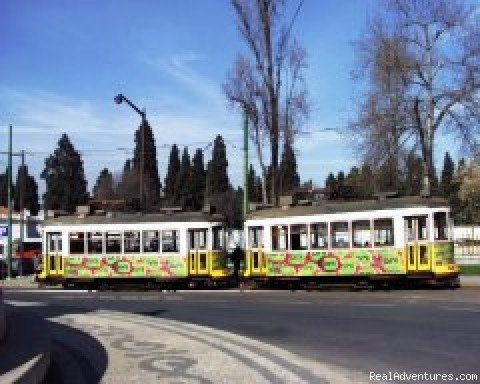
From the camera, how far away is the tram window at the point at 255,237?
32.2m

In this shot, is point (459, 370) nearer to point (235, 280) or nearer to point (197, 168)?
point (235, 280)

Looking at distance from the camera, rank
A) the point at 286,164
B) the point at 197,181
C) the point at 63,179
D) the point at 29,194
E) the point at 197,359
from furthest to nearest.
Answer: the point at 29,194 < the point at 197,181 < the point at 63,179 < the point at 286,164 < the point at 197,359

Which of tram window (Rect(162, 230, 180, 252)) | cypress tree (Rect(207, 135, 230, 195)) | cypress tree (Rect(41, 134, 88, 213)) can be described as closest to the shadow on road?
tram window (Rect(162, 230, 180, 252))

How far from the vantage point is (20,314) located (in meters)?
17.5

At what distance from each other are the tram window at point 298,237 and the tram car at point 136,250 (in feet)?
10.9

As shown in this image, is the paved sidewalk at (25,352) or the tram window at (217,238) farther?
the tram window at (217,238)

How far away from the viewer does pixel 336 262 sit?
1168 inches

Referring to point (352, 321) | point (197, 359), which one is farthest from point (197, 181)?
point (197, 359)

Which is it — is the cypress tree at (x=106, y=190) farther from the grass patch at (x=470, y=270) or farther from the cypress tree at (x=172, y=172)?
the grass patch at (x=470, y=270)

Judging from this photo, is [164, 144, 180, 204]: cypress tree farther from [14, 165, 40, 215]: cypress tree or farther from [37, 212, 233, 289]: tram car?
[37, 212, 233, 289]: tram car

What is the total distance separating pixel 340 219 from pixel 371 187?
490 inches

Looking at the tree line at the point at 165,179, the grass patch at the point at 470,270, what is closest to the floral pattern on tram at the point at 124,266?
the grass patch at the point at 470,270

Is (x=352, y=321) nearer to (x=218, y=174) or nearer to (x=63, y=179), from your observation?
(x=218, y=174)

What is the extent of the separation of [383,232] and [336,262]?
7.33ft
